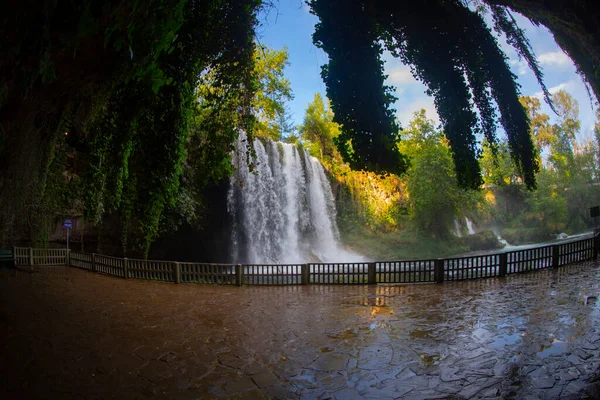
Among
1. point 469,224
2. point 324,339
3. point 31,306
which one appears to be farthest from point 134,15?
point 469,224

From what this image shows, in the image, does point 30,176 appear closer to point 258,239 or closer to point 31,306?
point 31,306

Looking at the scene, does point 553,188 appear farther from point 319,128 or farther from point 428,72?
point 428,72

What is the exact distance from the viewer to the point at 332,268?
41.9 ft

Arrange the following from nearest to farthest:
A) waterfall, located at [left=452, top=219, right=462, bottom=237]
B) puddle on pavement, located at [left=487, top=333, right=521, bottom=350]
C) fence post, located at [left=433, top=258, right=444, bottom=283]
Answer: puddle on pavement, located at [left=487, top=333, right=521, bottom=350]
fence post, located at [left=433, top=258, right=444, bottom=283]
waterfall, located at [left=452, top=219, right=462, bottom=237]

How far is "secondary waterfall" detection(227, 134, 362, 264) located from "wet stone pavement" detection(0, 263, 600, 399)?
9.84 m

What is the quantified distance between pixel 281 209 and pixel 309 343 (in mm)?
16444

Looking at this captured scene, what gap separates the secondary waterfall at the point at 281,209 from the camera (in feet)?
65.2

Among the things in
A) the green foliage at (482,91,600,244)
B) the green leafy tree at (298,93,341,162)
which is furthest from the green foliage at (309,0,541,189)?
the green foliage at (482,91,600,244)

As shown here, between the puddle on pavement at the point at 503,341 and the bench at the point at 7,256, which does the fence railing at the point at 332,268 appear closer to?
the bench at the point at 7,256

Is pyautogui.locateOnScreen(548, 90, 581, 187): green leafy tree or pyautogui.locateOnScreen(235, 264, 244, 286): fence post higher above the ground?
pyautogui.locateOnScreen(548, 90, 581, 187): green leafy tree

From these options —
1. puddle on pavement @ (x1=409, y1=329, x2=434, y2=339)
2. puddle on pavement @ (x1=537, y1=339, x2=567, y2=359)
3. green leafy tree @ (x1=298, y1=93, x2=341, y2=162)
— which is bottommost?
puddle on pavement @ (x1=409, y1=329, x2=434, y2=339)

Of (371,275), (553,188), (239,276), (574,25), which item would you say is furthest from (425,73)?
(553,188)

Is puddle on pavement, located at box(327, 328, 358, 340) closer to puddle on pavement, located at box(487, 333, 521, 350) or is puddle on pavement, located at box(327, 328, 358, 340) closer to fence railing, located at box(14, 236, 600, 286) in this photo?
puddle on pavement, located at box(487, 333, 521, 350)

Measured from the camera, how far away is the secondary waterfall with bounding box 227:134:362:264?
1986 centimetres
